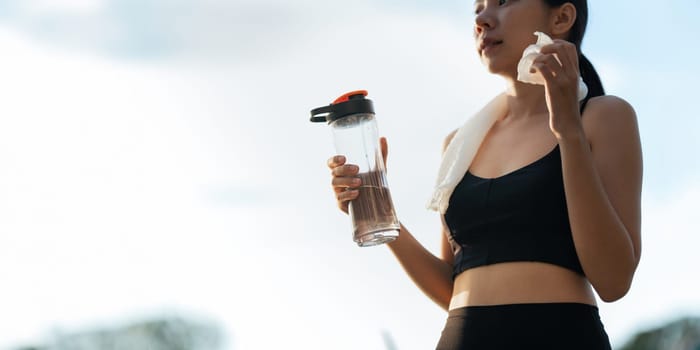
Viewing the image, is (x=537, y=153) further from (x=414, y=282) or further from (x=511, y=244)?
(x=414, y=282)

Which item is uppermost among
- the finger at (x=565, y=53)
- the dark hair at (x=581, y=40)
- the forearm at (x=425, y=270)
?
the dark hair at (x=581, y=40)

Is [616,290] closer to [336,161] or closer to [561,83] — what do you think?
[561,83]

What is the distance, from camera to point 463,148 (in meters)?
3.33

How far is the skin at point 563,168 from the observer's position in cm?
268

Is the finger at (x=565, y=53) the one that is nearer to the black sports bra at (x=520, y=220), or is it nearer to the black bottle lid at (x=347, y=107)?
the black sports bra at (x=520, y=220)

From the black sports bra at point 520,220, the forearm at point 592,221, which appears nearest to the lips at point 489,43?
the black sports bra at point 520,220

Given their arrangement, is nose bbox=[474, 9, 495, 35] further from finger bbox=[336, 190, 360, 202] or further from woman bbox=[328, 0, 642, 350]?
finger bbox=[336, 190, 360, 202]

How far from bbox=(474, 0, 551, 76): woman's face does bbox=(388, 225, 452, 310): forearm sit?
0.65 metres

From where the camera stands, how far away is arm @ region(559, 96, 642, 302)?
2680 millimetres

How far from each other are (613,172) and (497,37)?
0.58 metres

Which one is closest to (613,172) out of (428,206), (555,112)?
(555,112)

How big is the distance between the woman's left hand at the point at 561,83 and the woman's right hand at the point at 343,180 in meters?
0.70

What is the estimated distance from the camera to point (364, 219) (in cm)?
310

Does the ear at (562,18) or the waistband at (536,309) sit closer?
the waistband at (536,309)
